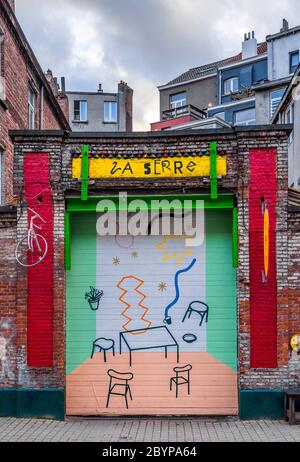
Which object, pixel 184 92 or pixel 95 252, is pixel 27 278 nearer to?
pixel 95 252

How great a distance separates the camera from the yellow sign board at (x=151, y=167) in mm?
10266

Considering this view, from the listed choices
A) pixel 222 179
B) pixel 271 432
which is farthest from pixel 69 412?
pixel 222 179

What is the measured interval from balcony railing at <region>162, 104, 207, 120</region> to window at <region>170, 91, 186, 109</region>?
16.0 feet

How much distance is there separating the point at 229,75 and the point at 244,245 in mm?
37632

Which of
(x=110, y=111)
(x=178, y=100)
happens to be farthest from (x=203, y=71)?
A: (x=110, y=111)

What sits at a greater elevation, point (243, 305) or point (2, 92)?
point (2, 92)

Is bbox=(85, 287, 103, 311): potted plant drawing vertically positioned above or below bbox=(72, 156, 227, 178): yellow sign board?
below

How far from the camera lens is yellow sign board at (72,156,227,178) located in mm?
10266

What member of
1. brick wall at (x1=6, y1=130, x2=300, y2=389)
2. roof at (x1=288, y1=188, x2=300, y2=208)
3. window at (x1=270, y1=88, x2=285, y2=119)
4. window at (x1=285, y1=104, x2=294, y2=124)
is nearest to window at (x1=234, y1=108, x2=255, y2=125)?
window at (x1=270, y1=88, x2=285, y2=119)

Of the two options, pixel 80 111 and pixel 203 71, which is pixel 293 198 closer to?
pixel 80 111

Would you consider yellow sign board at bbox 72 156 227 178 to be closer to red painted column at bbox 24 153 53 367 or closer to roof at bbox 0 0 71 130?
red painted column at bbox 24 153 53 367

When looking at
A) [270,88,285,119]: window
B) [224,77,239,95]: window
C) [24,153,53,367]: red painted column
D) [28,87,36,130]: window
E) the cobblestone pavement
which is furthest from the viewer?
[224,77,239,95]: window

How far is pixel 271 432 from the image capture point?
29.5 ft

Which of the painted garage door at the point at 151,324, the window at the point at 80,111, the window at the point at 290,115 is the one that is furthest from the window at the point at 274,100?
the painted garage door at the point at 151,324
